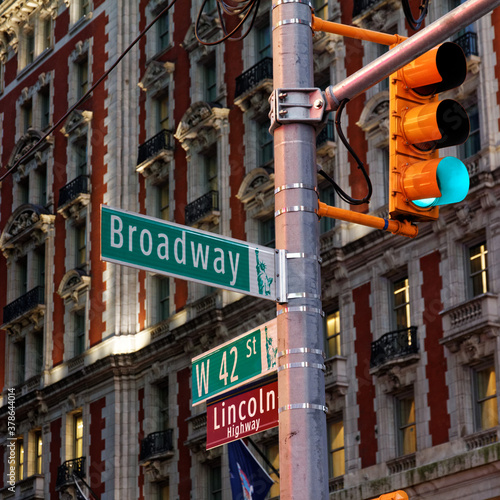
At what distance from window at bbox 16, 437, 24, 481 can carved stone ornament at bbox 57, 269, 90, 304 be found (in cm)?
686

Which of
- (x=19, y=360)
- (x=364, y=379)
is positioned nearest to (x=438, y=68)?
(x=364, y=379)

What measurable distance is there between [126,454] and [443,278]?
52.2 ft

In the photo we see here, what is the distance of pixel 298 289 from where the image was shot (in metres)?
8.51

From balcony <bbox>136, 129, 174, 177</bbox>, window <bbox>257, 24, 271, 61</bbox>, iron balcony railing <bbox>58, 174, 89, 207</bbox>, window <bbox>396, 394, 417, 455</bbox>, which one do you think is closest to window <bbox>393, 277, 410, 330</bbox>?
window <bbox>396, 394, 417, 455</bbox>

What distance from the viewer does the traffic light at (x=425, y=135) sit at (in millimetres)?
8383

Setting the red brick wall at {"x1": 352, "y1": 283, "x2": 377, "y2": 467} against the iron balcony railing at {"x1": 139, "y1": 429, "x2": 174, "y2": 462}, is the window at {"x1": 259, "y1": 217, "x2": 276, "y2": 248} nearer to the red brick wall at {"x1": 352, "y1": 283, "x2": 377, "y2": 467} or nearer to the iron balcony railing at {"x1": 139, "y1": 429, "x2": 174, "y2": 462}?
the red brick wall at {"x1": 352, "y1": 283, "x2": 377, "y2": 467}

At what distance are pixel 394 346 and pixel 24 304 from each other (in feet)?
72.6

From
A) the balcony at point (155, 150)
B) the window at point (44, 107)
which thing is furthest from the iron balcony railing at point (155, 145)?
the window at point (44, 107)

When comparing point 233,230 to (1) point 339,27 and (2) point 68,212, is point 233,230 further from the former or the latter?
(1) point 339,27

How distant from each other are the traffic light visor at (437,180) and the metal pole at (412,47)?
0.71 m

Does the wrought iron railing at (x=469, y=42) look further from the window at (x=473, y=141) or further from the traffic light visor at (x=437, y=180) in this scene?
the traffic light visor at (x=437, y=180)

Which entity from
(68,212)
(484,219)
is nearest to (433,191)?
(484,219)

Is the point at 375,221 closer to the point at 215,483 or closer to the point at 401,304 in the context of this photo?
the point at 401,304

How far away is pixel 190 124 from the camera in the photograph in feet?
138
